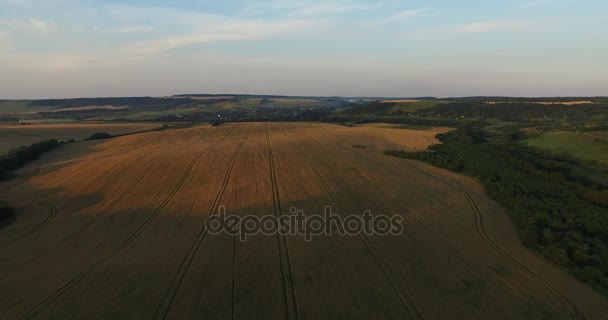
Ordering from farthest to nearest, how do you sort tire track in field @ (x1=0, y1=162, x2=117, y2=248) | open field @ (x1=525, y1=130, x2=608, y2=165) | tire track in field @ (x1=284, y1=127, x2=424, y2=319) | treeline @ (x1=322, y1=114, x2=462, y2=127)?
treeline @ (x1=322, y1=114, x2=462, y2=127) → open field @ (x1=525, y1=130, x2=608, y2=165) → tire track in field @ (x1=0, y1=162, x2=117, y2=248) → tire track in field @ (x1=284, y1=127, x2=424, y2=319)

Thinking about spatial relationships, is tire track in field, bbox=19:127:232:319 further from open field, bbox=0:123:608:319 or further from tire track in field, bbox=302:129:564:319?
tire track in field, bbox=302:129:564:319

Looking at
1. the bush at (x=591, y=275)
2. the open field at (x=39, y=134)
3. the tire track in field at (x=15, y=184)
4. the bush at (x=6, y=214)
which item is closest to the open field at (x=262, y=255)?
the tire track in field at (x=15, y=184)

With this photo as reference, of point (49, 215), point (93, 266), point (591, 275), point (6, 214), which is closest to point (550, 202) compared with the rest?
point (591, 275)

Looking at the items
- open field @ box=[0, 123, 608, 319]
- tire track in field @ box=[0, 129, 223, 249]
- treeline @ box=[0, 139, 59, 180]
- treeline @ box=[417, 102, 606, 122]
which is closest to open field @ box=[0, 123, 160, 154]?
treeline @ box=[0, 139, 59, 180]

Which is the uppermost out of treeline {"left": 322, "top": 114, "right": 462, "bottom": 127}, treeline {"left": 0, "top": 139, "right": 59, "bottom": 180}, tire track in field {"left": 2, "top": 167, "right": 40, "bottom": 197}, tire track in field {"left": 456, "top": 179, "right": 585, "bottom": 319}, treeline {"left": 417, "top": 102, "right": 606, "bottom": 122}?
treeline {"left": 417, "top": 102, "right": 606, "bottom": 122}

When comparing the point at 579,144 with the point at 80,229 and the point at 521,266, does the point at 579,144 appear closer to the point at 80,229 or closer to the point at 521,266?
the point at 521,266
